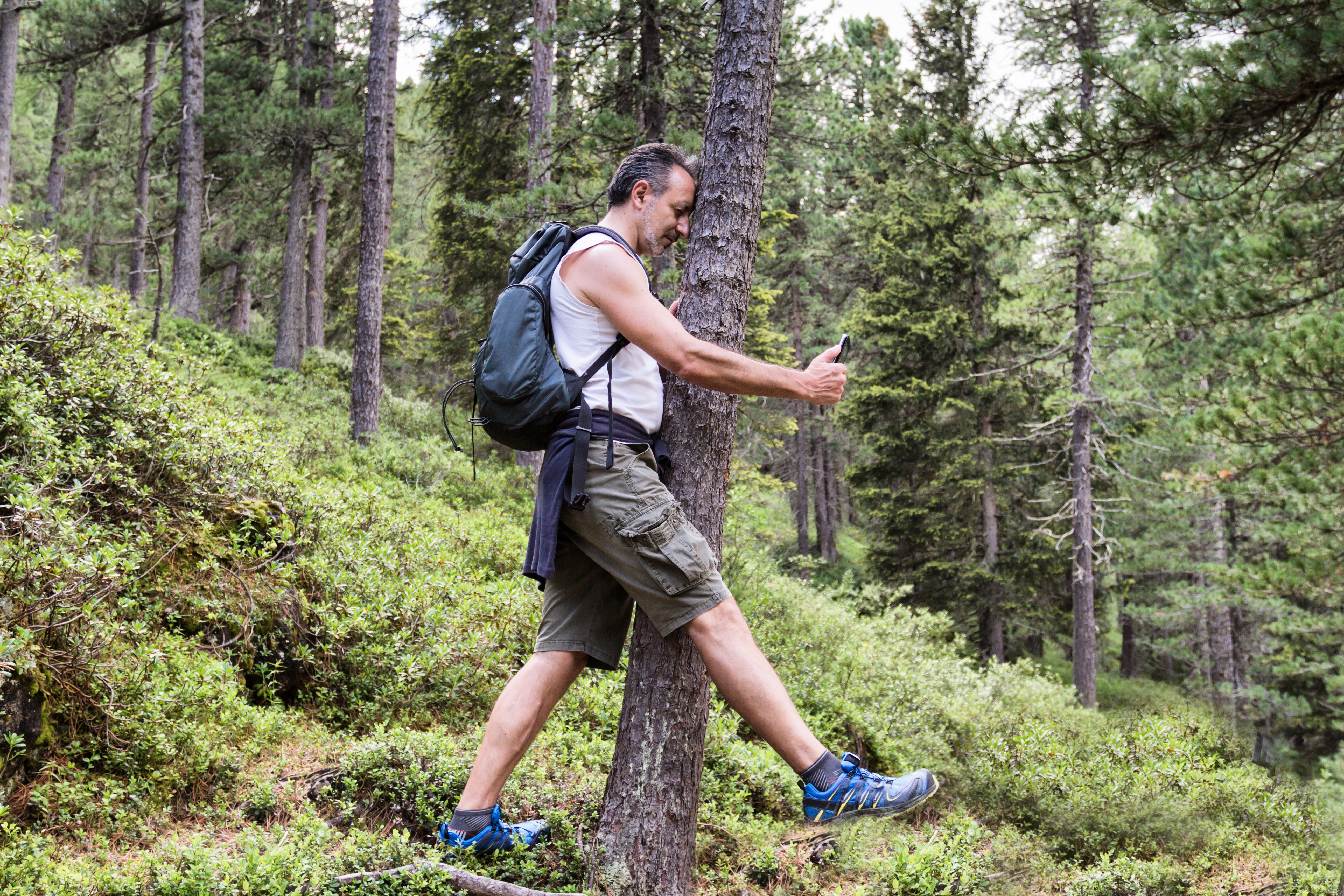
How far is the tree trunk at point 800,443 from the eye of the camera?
23703mm

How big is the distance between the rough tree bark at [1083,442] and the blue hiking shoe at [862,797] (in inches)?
505

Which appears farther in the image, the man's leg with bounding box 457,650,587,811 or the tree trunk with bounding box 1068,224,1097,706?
the tree trunk with bounding box 1068,224,1097,706

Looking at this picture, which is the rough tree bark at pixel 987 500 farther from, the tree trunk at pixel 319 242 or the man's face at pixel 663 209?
the man's face at pixel 663 209

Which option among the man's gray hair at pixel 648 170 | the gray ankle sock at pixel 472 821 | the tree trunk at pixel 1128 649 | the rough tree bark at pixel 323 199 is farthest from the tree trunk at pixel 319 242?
the tree trunk at pixel 1128 649

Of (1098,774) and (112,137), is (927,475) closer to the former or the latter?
(1098,774)

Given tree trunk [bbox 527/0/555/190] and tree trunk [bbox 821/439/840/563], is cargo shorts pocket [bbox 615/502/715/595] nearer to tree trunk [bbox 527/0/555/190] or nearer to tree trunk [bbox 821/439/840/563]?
tree trunk [bbox 527/0/555/190]

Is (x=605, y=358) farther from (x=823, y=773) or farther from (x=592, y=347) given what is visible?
(x=823, y=773)

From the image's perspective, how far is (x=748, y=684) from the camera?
267cm

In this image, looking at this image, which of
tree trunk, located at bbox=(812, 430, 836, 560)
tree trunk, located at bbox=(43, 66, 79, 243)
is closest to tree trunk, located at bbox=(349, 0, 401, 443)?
tree trunk, located at bbox=(43, 66, 79, 243)

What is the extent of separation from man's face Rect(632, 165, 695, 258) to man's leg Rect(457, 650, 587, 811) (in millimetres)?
1589

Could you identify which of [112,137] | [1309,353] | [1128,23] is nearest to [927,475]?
[1128,23]

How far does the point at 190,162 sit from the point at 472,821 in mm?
15892

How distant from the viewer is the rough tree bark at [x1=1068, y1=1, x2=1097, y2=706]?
13836 millimetres

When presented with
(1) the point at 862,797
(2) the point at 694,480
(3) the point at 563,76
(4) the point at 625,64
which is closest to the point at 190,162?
(3) the point at 563,76
